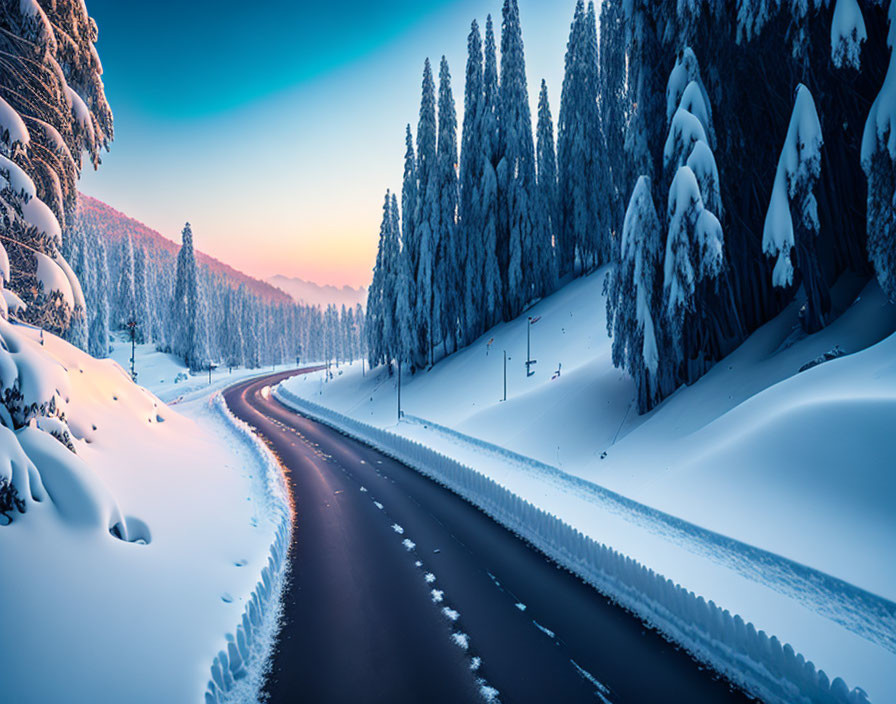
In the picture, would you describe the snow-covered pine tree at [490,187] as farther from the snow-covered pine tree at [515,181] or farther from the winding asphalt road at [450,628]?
the winding asphalt road at [450,628]

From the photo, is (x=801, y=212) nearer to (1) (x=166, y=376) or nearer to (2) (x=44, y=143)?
(2) (x=44, y=143)

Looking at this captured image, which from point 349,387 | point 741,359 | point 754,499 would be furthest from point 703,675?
point 349,387

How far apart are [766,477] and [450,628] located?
24.9ft

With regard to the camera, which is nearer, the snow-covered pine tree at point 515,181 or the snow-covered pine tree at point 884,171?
the snow-covered pine tree at point 884,171

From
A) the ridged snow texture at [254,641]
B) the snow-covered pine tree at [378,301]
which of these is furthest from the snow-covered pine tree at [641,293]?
the snow-covered pine tree at [378,301]

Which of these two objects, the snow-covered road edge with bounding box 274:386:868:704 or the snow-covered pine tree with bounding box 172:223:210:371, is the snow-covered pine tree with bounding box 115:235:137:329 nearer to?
the snow-covered pine tree with bounding box 172:223:210:371

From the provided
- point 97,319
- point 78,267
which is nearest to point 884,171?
point 78,267

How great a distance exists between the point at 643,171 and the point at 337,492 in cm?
1604

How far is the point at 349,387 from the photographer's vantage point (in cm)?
4447

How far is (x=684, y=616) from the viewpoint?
22.3 feet

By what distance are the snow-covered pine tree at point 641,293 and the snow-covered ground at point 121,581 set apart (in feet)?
41.9

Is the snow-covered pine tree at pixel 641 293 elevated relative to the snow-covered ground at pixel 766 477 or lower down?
elevated

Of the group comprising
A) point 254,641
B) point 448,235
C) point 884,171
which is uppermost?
point 448,235

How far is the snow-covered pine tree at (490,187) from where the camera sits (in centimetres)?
3650
